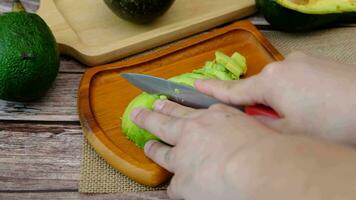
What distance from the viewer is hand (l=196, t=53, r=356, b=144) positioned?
620 mm

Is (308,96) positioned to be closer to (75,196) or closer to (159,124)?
(159,124)

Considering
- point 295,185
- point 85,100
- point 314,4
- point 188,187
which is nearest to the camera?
point 295,185

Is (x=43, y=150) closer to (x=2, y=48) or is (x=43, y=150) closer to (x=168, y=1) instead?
(x=2, y=48)

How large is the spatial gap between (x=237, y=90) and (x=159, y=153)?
13cm

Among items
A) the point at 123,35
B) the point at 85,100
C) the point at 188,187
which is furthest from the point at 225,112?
the point at 123,35

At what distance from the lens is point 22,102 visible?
88cm

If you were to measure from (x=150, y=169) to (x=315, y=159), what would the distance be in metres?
0.30

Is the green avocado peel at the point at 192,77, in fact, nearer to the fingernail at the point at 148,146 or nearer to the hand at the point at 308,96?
the fingernail at the point at 148,146

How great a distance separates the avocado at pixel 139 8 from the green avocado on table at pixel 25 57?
0.46 feet

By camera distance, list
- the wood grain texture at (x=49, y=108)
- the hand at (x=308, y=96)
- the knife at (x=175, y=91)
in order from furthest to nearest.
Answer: the wood grain texture at (x=49, y=108) → the knife at (x=175, y=91) → the hand at (x=308, y=96)

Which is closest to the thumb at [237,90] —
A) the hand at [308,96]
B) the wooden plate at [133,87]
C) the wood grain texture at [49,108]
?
the hand at [308,96]

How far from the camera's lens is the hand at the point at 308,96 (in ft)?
2.03

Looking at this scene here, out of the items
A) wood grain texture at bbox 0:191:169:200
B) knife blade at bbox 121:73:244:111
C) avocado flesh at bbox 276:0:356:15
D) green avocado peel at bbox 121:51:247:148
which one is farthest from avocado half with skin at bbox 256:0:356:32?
wood grain texture at bbox 0:191:169:200

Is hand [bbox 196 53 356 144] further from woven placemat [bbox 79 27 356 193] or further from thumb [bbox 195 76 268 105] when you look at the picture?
woven placemat [bbox 79 27 356 193]
